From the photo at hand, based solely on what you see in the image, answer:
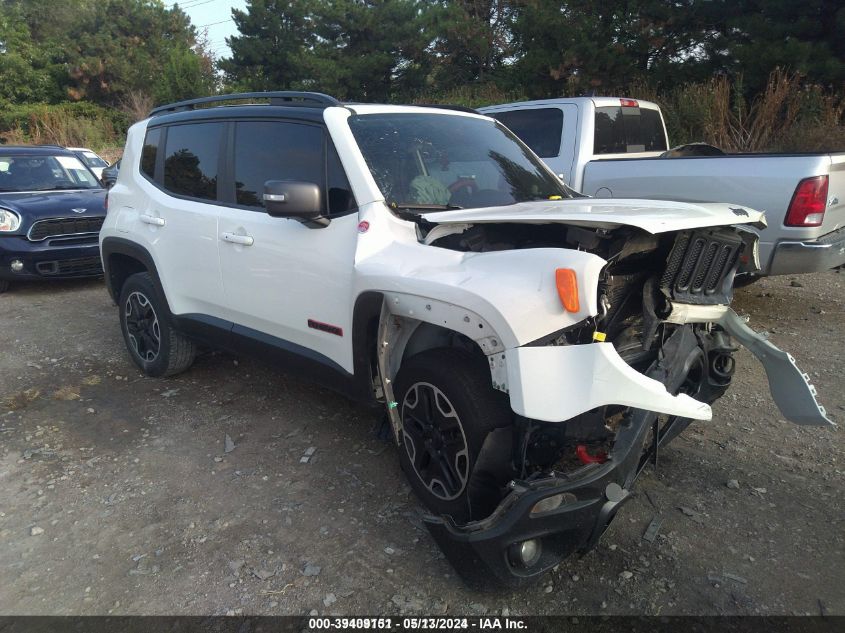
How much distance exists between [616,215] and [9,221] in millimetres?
7618

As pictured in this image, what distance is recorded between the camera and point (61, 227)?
7.79m

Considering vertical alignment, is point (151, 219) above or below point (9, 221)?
above

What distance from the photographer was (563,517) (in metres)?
2.27

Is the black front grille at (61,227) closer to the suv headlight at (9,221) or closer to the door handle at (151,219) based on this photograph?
the suv headlight at (9,221)

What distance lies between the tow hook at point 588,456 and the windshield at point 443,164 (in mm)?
1437

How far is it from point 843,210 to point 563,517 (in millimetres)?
4384

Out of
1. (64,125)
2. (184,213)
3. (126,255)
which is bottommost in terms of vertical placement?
(64,125)

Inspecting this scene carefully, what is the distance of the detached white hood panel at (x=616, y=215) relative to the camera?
7.82 ft

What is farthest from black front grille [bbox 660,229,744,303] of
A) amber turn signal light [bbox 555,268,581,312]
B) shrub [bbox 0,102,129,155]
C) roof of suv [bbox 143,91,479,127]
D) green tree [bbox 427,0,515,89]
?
shrub [bbox 0,102,129,155]

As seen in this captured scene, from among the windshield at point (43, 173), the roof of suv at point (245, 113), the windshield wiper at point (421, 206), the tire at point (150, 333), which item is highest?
the roof of suv at point (245, 113)

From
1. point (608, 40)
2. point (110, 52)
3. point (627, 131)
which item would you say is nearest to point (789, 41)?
point (608, 40)

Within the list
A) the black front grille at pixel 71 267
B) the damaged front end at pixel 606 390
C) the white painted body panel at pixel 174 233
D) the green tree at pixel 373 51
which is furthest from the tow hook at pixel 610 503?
the green tree at pixel 373 51

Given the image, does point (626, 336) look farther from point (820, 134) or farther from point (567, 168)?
point (820, 134)

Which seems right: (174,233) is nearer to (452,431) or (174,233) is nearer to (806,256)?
(452,431)
